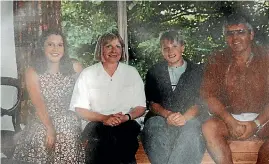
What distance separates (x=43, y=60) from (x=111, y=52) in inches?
9.1

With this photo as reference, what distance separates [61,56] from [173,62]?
0.38 meters

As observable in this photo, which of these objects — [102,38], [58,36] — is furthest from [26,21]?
[102,38]

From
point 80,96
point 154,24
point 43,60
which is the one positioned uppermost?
point 154,24

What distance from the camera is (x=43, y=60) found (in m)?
2.07

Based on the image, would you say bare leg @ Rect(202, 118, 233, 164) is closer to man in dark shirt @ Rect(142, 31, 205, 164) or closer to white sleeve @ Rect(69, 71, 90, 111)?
man in dark shirt @ Rect(142, 31, 205, 164)

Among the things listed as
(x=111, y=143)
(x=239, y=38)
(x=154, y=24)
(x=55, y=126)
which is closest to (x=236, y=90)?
(x=239, y=38)

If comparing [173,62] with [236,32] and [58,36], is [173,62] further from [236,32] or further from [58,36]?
[58,36]

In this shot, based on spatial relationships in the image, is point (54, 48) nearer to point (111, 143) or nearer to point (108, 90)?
point (108, 90)

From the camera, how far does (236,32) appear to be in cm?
209

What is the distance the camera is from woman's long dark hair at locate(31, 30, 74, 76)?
6.76ft

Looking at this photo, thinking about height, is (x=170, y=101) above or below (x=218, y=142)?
above

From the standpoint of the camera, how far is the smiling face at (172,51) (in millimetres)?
2105

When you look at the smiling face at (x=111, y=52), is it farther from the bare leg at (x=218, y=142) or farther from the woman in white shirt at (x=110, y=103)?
the bare leg at (x=218, y=142)

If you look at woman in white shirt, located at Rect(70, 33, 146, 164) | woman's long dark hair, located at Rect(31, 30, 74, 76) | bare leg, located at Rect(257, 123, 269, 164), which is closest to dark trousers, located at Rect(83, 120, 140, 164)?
woman in white shirt, located at Rect(70, 33, 146, 164)
